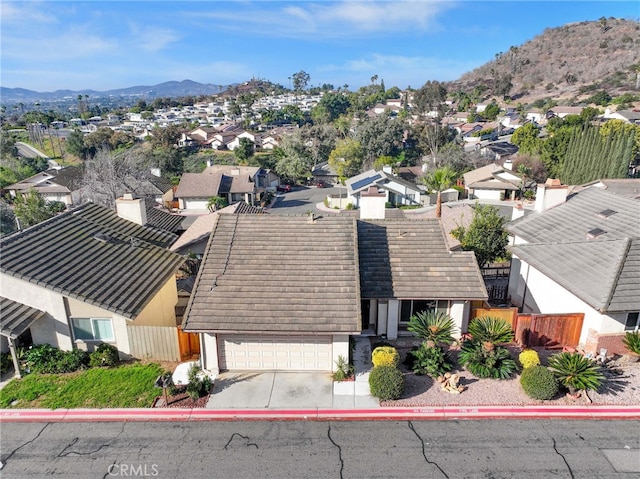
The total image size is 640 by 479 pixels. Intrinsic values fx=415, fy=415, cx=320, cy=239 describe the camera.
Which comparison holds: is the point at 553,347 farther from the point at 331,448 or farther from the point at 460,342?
the point at 331,448

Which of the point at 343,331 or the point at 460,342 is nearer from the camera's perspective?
the point at 343,331

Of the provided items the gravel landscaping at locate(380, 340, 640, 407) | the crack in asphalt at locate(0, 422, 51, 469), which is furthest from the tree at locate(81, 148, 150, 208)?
the gravel landscaping at locate(380, 340, 640, 407)

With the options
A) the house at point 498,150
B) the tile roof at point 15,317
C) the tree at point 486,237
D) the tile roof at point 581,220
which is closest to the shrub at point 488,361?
the tile roof at point 581,220

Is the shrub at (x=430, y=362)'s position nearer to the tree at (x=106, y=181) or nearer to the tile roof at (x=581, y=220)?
the tile roof at (x=581, y=220)

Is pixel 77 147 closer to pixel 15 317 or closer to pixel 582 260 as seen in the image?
pixel 15 317

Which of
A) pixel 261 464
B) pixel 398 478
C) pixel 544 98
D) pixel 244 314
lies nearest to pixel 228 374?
pixel 244 314

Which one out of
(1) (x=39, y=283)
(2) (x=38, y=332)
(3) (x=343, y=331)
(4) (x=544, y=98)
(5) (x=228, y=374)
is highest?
(4) (x=544, y=98)
